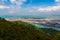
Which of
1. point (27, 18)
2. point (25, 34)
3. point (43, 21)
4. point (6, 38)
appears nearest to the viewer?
point (6, 38)

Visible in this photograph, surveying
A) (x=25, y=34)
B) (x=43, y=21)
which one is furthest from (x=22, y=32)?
(x=43, y=21)

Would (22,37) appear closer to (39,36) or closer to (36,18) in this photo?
(39,36)

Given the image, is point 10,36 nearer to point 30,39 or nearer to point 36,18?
point 30,39

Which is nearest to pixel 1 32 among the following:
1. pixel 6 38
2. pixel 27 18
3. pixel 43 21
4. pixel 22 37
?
pixel 6 38

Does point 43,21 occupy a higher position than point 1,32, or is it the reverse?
point 1,32

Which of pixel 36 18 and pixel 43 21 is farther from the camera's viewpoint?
pixel 43 21

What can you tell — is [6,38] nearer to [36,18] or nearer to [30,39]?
[30,39]

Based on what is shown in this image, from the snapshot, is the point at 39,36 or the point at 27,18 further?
the point at 27,18

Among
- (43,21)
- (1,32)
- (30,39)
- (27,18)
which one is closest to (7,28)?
(1,32)

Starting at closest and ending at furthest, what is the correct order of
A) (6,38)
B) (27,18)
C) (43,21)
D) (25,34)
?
(6,38)
(25,34)
(27,18)
(43,21)
